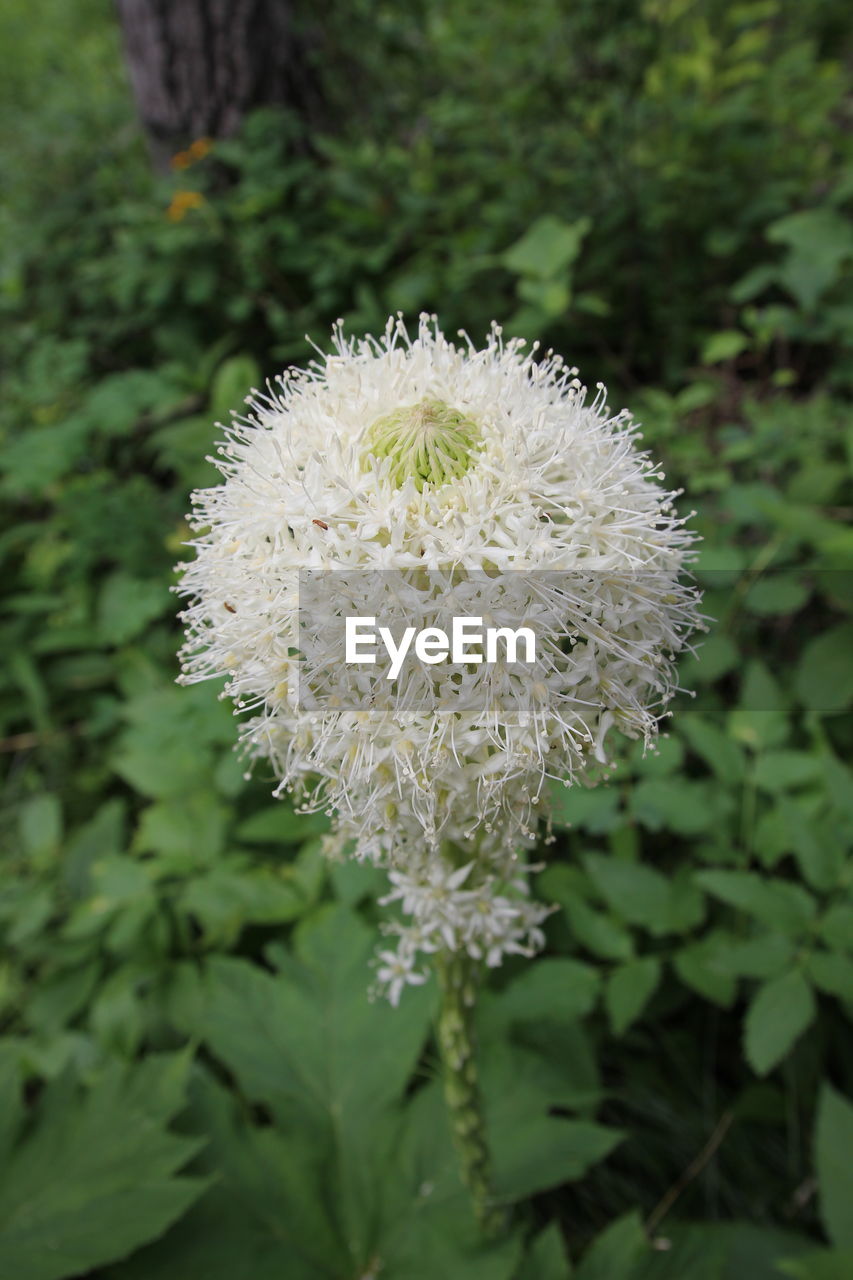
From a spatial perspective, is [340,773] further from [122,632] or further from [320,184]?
[320,184]

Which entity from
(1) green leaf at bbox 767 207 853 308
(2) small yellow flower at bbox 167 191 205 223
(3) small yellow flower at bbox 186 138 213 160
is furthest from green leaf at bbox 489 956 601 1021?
(3) small yellow flower at bbox 186 138 213 160

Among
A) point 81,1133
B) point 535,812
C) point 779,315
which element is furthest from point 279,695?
point 779,315

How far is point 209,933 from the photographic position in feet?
7.47

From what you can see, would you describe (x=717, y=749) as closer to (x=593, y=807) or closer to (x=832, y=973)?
(x=593, y=807)

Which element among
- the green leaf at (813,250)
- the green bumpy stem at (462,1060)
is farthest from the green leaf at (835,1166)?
the green leaf at (813,250)

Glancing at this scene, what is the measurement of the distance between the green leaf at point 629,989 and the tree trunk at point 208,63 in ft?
13.9

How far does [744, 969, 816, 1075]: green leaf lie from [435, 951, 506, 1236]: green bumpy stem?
550 millimetres

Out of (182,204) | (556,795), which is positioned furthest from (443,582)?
(182,204)

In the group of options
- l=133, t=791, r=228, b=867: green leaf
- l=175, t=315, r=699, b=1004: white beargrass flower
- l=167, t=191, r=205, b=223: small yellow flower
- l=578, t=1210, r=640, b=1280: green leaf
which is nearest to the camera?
l=175, t=315, r=699, b=1004: white beargrass flower

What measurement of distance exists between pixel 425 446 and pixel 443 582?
0.21m

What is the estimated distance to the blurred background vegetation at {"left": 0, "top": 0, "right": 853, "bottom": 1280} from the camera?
64.7 inches

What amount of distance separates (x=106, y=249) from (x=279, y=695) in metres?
4.10

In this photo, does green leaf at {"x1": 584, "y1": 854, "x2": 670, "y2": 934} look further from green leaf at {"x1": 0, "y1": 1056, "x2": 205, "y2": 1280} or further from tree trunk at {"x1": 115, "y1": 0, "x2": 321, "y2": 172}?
tree trunk at {"x1": 115, "y1": 0, "x2": 321, "y2": 172}

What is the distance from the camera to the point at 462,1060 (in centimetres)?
137
